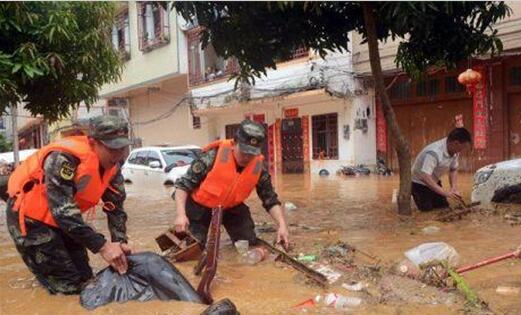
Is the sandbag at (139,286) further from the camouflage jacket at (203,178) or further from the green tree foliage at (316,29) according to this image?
the green tree foliage at (316,29)

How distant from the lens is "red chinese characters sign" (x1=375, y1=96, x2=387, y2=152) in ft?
56.3

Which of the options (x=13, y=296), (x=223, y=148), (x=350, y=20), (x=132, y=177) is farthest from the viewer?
(x=132, y=177)

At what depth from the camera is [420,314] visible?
3.36m

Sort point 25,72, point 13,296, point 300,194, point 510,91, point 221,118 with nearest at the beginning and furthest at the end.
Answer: point 13,296
point 25,72
point 300,194
point 510,91
point 221,118

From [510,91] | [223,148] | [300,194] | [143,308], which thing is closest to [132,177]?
[300,194]

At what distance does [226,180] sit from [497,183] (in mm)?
3864

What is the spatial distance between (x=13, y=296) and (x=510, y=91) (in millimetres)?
12515

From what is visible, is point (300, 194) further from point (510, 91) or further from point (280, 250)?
point (280, 250)

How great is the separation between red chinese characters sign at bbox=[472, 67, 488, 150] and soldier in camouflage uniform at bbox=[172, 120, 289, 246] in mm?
10562

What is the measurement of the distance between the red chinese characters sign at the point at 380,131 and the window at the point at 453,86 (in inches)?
93.7

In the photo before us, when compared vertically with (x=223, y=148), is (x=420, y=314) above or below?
below

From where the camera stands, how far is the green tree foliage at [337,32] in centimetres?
645

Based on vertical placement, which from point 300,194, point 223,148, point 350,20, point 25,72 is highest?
point 350,20

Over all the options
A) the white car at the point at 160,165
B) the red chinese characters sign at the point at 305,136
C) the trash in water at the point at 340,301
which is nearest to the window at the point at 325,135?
the red chinese characters sign at the point at 305,136
